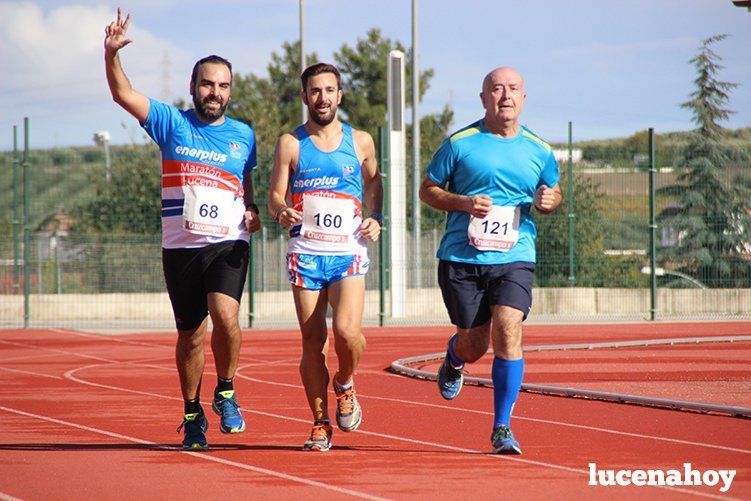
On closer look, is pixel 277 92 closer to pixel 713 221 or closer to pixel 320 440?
pixel 713 221

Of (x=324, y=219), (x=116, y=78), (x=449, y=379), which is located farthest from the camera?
(x=449, y=379)

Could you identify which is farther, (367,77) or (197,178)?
(367,77)

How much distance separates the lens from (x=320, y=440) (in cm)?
734

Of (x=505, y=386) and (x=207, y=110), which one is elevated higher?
(x=207, y=110)

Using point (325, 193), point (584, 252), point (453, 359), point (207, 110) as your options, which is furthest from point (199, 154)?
point (584, 252)

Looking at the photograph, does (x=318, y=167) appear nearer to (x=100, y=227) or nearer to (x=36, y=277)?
(x=36, y=277)

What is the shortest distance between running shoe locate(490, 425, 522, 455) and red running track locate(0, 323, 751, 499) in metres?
0.07

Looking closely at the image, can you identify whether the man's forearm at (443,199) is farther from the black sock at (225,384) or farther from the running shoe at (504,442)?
the black sock at (225,384)

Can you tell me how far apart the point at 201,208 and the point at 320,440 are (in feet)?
5.02

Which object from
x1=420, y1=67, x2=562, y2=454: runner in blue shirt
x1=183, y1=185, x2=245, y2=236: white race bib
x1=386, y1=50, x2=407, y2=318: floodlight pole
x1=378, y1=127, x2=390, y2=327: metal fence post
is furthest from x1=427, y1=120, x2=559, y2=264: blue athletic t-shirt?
x1=386, y1=50, x2=407, y2=318: floodlight pole

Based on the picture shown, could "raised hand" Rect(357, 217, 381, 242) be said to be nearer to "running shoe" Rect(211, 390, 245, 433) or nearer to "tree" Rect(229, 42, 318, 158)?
"running shoe" Rect(211, 390, 245, 433)

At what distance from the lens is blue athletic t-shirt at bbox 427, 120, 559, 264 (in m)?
7.46

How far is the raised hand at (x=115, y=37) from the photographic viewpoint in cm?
714

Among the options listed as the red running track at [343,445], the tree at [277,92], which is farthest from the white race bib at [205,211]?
the tree at [277,92]
